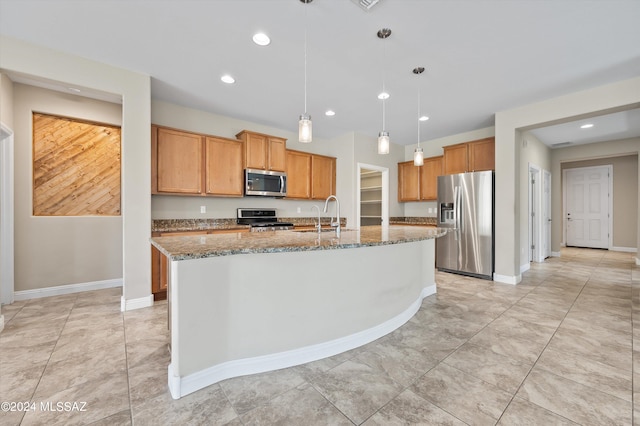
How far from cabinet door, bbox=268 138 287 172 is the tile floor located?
277 centimetres

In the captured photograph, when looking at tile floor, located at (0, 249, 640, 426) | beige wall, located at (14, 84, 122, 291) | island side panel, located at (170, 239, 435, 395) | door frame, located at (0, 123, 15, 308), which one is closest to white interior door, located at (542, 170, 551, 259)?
tile floor, located at (0, 249, 640, 426)

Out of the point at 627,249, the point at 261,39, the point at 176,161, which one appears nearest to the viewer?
the point at 261,39

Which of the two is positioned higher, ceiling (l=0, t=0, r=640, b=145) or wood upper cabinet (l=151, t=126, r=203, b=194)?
ceiling (l=0, t=0, r=640, b=145)

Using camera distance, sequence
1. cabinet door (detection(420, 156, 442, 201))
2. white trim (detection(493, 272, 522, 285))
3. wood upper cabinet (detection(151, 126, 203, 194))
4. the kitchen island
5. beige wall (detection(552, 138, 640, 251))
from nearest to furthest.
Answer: the kitchen island → wood upper cabinet (detection(151, 126, 203, 194)) → white trim (detection(493, 272, 522, 285)) → cabinet door (detection(420, 156, 442, 201)) → beige wall (detection(552, 138, 640, 251))

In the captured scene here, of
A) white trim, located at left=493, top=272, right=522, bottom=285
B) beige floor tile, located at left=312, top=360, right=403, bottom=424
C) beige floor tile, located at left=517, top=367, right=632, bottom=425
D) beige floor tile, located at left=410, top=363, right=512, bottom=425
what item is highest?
white trim, located at left=493, top=272, right=522, bottom=285

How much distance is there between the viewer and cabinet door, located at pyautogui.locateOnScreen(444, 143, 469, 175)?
493 cm

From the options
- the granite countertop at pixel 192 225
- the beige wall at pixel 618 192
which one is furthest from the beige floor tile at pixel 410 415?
the beige wall at pixel 618 192

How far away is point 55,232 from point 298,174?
12.0 ft

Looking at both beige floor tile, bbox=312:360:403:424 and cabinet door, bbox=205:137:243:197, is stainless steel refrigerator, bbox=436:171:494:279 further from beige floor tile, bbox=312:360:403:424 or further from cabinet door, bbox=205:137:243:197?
cabinet door, bbox=205:137:243:197

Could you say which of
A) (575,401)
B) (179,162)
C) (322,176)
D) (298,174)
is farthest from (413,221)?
(179,162)

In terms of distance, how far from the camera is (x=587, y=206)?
7566 mm

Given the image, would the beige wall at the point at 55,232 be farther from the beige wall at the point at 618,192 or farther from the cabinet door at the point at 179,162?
the beige wall at the point at 618,192

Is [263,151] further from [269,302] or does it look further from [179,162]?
[269,302]

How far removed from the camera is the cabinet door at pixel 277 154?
15.1 feet
